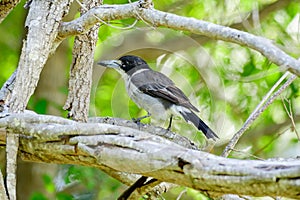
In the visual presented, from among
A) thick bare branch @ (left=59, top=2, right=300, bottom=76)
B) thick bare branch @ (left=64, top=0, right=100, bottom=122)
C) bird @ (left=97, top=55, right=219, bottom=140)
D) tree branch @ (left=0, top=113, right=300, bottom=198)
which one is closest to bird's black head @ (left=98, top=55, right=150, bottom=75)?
bird @ (left=97, top=55, right=219, bottom=140)

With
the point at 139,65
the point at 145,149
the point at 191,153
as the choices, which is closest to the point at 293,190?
the point at 191,153

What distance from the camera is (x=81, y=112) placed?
2.09 m

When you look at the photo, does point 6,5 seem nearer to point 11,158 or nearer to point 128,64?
point 128,64

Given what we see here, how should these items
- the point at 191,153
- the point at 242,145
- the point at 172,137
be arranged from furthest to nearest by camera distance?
the point at 242,145, the point at 172,137, the point at 191,153

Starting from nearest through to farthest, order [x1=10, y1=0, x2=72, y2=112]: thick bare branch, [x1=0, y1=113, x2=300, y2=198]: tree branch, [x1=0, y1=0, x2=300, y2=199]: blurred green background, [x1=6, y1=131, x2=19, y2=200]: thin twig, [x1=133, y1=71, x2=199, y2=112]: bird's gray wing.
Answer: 1. [x1=0, y1=113, x2=300, y2=198]: tree branch
2. [x1=6, y1=131, x2=19, y2=200]: thin twig
3. [x1=10, y1=0, x2=72, y2=112]: thick bare branch
4. [x1=133, y1=71, x2=199, y2=112]: bird's gray wing
5. [x1=0, y1=0, x2=300, y2=199]: blurred green background

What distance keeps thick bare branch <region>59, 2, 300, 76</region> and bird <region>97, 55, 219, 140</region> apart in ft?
0.88

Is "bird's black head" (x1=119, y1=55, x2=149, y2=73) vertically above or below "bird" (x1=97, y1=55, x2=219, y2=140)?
above

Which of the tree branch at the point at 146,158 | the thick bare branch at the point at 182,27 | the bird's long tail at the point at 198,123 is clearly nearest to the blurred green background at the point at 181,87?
the bird's long tail at the point at 198,123

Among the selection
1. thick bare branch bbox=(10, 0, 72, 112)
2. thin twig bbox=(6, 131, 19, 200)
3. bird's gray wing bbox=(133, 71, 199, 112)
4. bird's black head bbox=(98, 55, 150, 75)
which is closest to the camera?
thin twig bbox=(6, 131, 19, 200)

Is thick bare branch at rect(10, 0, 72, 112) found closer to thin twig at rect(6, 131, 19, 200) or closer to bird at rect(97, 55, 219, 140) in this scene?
thin twig at rect(6, 131, 19, 200)

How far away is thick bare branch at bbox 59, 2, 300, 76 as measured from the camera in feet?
4.39

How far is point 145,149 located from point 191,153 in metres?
0.12

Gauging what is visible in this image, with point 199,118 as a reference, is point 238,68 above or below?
above

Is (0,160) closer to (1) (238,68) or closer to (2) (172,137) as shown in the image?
(1) (238,68)
